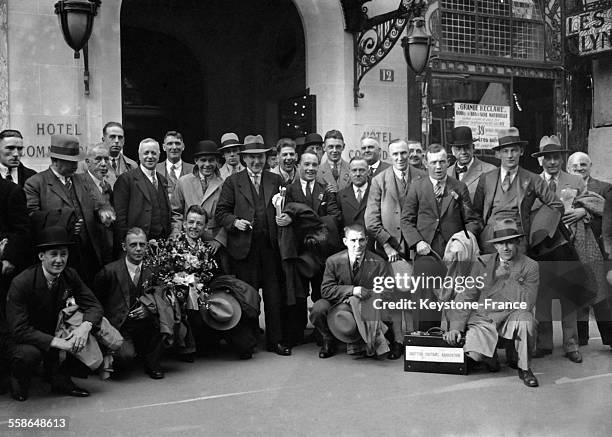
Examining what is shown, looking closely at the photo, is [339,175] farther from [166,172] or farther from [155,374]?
[155,374]

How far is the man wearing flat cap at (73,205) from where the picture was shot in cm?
640

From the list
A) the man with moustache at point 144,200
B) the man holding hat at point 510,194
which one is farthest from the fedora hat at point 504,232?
the man with moustache at point 144,200

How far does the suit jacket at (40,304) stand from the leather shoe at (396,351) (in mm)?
2611

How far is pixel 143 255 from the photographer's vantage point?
20.9 feet

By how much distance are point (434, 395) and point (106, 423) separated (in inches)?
92.3

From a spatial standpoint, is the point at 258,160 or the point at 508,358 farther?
the point at 258,160

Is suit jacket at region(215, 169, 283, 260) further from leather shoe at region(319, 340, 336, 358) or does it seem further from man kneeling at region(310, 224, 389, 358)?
leather shoe at region(319, 340, 336, 358)

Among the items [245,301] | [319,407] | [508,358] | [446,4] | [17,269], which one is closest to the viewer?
[319,407]

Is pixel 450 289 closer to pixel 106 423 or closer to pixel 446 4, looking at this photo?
pixel 106 423

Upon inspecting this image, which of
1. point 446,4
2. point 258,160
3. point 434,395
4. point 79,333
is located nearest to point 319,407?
point 434,395

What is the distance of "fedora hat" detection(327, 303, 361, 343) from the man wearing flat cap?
82.1 inches

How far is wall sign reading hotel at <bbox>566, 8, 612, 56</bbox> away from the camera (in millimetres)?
11998

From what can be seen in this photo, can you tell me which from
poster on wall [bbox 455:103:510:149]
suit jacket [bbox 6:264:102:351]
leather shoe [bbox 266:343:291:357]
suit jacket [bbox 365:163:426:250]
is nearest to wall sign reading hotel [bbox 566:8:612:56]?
poster on wall [bbox 455:103:510:149]

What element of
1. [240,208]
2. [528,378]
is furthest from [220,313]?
[528,378]
